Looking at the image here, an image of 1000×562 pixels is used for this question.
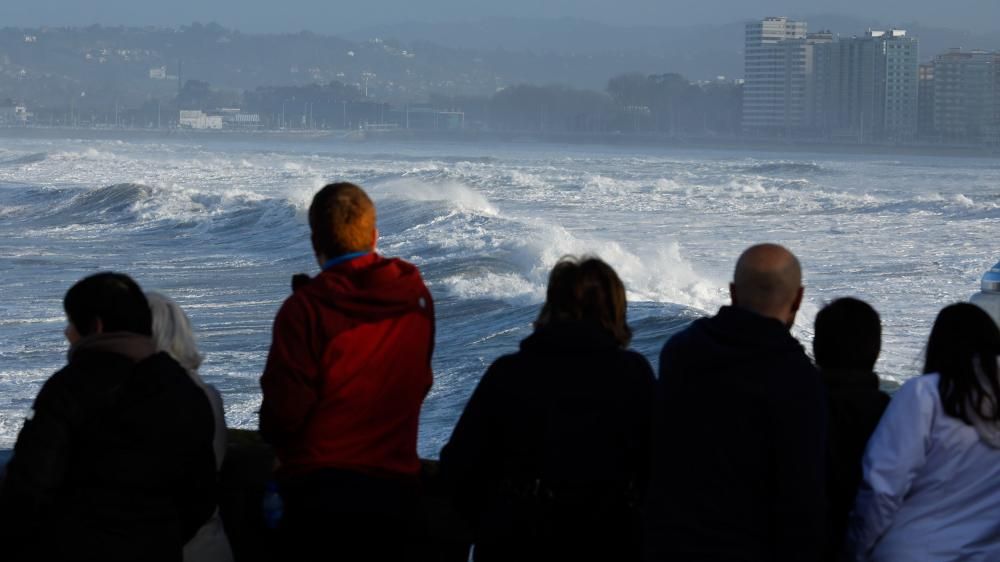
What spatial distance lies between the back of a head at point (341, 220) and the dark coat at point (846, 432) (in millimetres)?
977

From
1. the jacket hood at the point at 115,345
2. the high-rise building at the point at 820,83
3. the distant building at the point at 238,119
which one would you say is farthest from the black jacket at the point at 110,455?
the distant building at the point at 238,119

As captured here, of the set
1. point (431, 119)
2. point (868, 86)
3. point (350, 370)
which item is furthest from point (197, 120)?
point (350, 370)

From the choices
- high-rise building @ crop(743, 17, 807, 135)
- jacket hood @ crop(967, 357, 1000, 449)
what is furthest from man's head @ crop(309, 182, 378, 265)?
high-rise building @ crop(743, 17, 807, 135)

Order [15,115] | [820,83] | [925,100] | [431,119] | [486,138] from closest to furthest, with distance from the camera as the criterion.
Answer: [925,100] < [820,83] < [486,138] < [431,119] < [15,115]

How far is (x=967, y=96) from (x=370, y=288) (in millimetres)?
124632

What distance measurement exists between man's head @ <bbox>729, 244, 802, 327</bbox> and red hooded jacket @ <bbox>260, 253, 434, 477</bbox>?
0.68 metres

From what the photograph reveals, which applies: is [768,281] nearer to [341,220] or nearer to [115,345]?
[341,220]

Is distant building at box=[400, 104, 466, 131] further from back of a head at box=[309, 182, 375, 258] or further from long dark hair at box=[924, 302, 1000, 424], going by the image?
long dark hair at box=[924, 302, 1000, 424]

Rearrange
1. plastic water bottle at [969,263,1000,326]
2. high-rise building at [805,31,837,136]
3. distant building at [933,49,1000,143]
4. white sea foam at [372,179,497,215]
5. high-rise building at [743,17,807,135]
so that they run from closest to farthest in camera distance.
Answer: plastic water bottle at [969,263,1000,326] < white sea foam at [372,179,497,215] < distant building at [933,49,1000,143] < high-rise building at [805,31,837,136] < high-rise building at [743,17,807,135]

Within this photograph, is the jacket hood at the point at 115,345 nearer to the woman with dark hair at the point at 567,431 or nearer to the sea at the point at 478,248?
the woman with dark hair at the point at 567,431

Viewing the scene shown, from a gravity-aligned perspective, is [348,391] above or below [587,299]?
below

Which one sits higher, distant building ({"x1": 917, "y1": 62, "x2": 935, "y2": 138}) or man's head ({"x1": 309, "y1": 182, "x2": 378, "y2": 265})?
distant building ({"x1": 917, "y1": 62, "x2": 935, "y2": 138})

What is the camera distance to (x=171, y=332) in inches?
114

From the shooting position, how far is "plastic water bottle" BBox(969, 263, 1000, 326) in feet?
14.7
